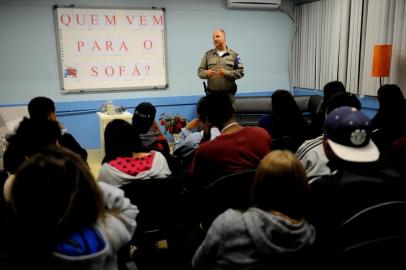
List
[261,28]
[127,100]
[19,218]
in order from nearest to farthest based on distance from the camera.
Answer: [19,218], [127,100], [261,28]

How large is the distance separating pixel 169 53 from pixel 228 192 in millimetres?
3862

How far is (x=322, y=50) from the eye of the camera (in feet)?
17.4

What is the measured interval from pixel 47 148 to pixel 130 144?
0.86 meters

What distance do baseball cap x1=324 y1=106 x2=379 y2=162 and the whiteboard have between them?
4.03m

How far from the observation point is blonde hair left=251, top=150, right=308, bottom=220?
45.7 inches

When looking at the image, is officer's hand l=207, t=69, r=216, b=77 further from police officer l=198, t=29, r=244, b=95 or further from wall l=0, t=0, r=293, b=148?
wall l=0, t=0, r=293, b=148

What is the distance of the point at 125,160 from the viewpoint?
194 centimetres

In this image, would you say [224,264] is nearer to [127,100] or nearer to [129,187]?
[129,187]

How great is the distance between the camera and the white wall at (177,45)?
4.66 metres

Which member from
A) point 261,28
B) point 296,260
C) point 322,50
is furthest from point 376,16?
point 296,260

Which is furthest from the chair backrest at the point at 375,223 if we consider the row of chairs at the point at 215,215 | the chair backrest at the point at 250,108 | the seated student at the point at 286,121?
the chair backrest at the point at 250,108

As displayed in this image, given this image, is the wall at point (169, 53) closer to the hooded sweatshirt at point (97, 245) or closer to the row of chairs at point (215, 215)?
the row of chairs at point (215, 215)

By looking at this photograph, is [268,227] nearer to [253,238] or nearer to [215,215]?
[253,238]

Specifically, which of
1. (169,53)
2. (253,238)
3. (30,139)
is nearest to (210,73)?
(169,53)
